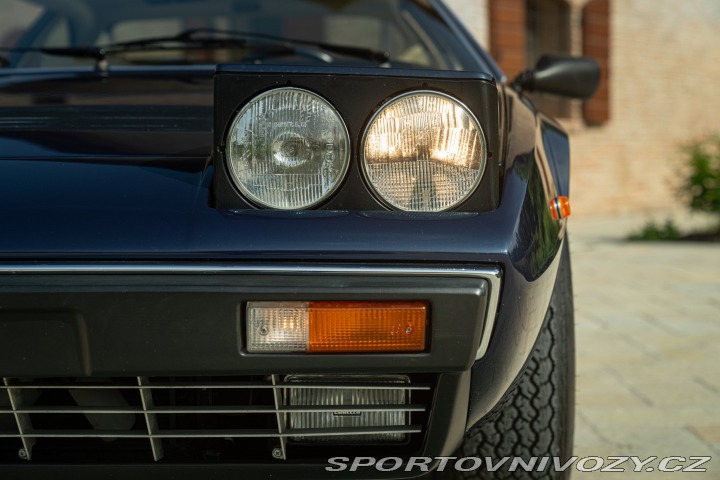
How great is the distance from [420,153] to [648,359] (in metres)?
2.37

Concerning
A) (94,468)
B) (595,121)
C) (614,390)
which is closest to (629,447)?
(614,390)

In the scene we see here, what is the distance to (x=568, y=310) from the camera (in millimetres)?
1639

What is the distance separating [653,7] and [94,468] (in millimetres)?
12027

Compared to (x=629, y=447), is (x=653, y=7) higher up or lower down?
higher up

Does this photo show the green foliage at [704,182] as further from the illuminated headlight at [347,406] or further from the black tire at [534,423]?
the illuminated headlight at [347,406]

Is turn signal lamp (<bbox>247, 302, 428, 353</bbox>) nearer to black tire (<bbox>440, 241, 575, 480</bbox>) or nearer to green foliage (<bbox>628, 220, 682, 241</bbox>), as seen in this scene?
black tire (<bbox>440, 241, 575, 480</bbox>)

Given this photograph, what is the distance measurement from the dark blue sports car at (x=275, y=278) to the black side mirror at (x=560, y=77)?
0.85 metres

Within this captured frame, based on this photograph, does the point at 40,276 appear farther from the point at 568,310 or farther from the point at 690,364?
the point at 690,364

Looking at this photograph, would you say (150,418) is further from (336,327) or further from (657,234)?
(657,234)

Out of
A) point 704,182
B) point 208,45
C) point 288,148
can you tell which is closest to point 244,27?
point 208,45

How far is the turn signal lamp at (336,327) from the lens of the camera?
3.97ft

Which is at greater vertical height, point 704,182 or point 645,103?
point 645,103

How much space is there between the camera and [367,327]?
122 cm

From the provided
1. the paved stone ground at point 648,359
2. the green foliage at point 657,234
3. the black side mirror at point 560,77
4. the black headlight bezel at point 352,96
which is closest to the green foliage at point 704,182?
the green foliage at point 657,234
